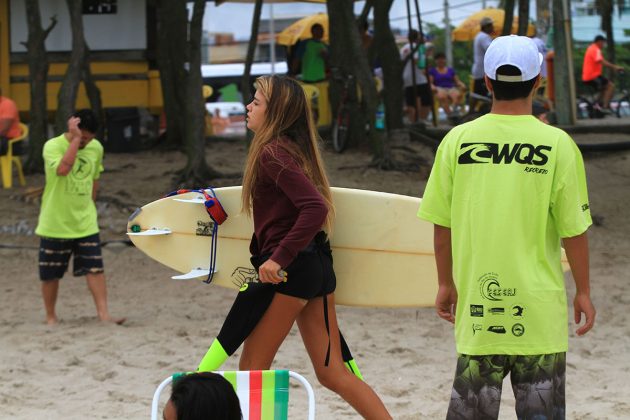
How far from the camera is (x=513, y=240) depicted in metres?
3.29

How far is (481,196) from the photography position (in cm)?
331

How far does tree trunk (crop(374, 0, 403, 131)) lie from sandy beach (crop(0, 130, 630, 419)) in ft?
6.45

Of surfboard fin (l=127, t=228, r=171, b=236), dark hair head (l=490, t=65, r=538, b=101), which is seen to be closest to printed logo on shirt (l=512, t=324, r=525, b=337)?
dark hair head (l=490, t=65, r=538, b=101)

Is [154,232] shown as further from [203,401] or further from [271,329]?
[203,401]

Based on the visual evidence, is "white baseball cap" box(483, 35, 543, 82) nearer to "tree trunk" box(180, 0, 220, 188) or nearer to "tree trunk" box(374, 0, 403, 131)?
"tree trunk" box(180, 0, 220, 188)

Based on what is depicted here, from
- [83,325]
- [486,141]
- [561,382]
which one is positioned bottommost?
[83,325]

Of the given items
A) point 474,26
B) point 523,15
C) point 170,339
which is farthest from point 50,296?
point 474,26

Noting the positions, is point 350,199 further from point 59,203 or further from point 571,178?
point 59,203

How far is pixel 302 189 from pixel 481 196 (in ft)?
2.93

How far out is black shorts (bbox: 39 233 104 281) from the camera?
7328 millimetres

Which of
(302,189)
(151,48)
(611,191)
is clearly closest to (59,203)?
(302,189)

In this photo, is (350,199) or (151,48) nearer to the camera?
(350,199)

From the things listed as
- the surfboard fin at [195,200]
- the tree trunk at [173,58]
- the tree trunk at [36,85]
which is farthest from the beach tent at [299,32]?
the surfboard fin at [195,200]

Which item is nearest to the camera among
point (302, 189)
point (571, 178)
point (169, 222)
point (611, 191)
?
point (571, 178)
